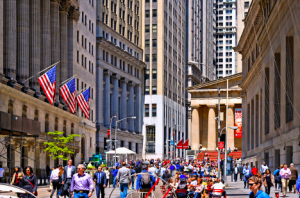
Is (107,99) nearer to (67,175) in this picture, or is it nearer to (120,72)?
(120,72)

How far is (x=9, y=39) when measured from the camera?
157ft

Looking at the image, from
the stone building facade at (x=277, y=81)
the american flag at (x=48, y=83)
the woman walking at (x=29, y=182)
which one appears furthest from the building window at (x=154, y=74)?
the woman walking at (x=29, y=182)

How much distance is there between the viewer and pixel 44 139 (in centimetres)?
5503

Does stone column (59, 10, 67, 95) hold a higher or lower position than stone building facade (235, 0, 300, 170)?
higher

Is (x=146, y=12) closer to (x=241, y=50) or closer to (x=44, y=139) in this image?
(x=241, y=50)

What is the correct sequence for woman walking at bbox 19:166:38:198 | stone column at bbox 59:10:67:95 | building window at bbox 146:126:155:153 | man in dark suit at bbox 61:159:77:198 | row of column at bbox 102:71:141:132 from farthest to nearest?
building window at bbox 146:126:155:153 → row of column at bbox 102:71:141:132 → stone column at bbox 59:10:67:95 → man in dark suit at bbox 61:159:77:198 → woman walking at bbox 19:166:38:198

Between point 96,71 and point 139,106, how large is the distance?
1041 inches

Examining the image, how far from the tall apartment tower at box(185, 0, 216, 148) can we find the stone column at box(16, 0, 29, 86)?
94022 millimetres

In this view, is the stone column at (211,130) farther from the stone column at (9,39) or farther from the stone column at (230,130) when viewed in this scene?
the stone column at (9,39)

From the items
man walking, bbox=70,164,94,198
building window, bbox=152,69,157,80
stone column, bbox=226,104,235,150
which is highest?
building window, bbox=152,69,157,80

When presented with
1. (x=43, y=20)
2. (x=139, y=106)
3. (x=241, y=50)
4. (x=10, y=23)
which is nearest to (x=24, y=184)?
(x=10, y=23)

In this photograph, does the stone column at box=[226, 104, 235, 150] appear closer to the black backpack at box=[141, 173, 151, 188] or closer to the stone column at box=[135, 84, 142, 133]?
the stone column at box=[135, 84, 142, 133]

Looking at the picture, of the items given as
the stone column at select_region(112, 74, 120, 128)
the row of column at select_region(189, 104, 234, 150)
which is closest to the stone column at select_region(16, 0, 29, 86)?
the stone column at select_region(112, 74, 120, 128)

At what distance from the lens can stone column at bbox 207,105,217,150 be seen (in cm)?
10269
